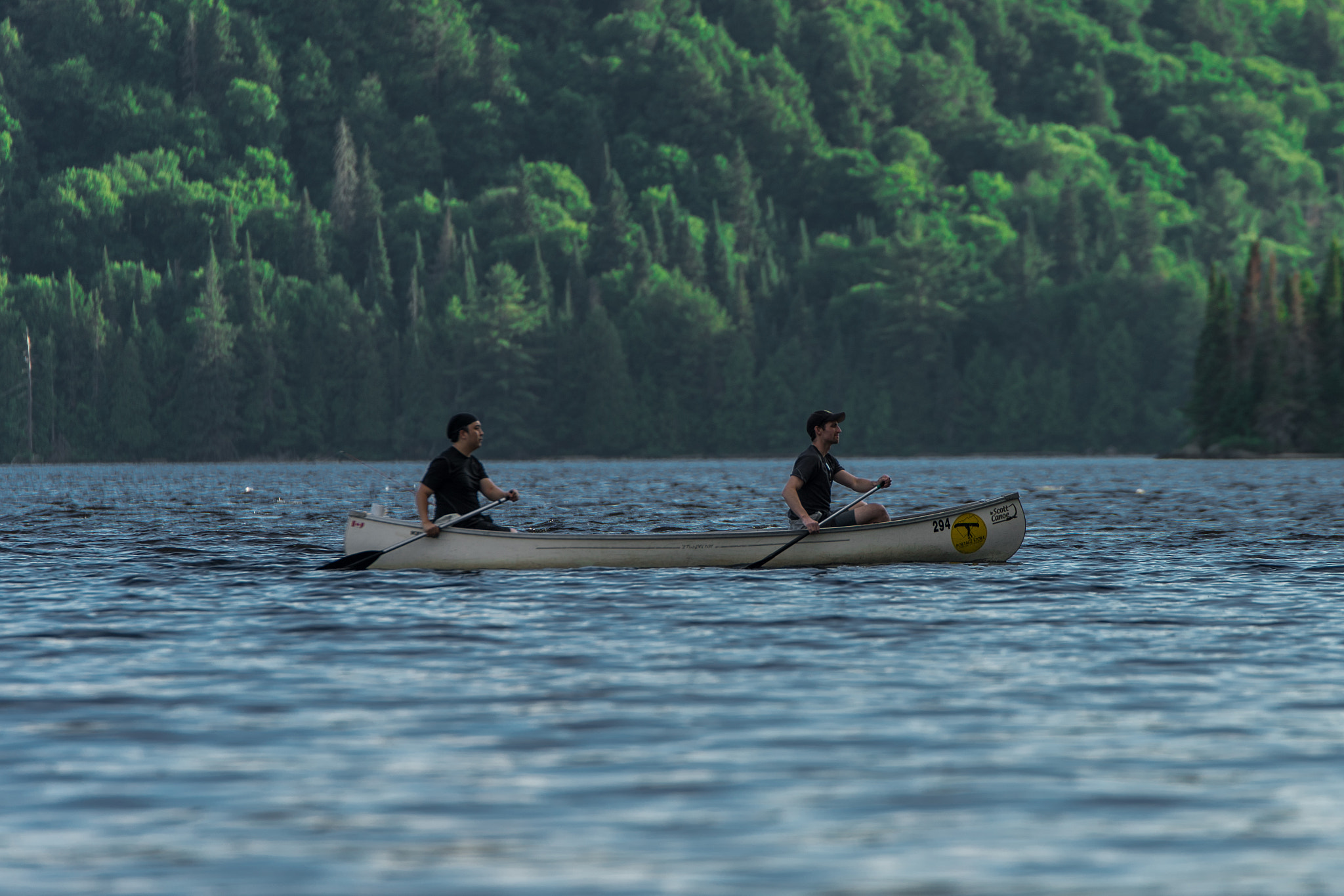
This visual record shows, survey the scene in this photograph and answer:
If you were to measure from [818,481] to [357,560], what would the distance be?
648 centimetres

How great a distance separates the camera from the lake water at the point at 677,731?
9.02m

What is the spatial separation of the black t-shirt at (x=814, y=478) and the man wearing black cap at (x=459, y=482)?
399cm

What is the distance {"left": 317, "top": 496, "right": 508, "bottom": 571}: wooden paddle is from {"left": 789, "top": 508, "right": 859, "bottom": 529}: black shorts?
13.1ft

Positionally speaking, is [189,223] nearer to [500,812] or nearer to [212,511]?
[212,511]

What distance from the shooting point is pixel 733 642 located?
57.8 ft

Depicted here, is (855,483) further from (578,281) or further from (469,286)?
(578,281)

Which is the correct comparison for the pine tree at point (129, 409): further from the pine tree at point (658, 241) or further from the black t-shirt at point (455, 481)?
the black t-shirt at point (455, 481)

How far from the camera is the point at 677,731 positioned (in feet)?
41.1

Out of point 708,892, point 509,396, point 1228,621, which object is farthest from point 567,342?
point 708,892

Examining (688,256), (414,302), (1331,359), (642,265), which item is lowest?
(1331,359)

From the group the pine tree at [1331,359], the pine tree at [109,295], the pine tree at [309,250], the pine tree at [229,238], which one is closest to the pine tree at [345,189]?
the pine tree at [309,250]

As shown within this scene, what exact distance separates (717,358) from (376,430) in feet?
97.6

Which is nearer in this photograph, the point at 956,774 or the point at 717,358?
the point at 956,774

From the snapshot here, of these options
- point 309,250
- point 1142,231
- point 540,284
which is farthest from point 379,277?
point 1142,231
